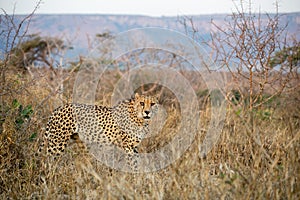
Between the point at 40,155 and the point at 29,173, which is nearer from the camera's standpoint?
the point at 29,173

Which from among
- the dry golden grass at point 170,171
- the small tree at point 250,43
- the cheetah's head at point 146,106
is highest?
A: the small tree at point 250,43

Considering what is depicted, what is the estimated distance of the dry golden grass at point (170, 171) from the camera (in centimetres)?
288

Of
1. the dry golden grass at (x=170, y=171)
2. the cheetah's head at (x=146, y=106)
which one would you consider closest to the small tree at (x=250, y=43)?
the dry golden grass at (x=170, y=171)

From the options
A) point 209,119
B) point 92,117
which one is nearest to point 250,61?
point 209,119

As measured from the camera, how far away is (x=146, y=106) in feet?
16.8

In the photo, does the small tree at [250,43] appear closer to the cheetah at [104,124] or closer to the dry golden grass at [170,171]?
the dry golden grass at [170,171]

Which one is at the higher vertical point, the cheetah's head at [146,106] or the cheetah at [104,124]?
the cheetah's head at [146,106]

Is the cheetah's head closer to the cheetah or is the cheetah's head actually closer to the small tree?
the cheetah

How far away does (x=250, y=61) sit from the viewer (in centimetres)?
559

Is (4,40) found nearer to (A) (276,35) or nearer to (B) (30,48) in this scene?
(A) (276,35)

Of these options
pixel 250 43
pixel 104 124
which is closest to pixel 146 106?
pixel 104 124

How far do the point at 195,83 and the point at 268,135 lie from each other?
7.56 m

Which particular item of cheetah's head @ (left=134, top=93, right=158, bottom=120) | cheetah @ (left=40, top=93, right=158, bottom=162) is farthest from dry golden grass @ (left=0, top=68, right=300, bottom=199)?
cheetah's head @ (left=134, top=93, right=158, bottom=120)

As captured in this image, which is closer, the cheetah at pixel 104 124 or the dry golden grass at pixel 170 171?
the dry golden grass at pixel 170 171
